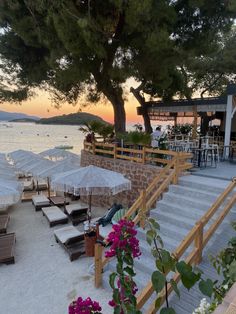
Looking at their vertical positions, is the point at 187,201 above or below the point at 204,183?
below

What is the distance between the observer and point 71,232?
7.20 metres

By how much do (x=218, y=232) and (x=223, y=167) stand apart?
4.13m

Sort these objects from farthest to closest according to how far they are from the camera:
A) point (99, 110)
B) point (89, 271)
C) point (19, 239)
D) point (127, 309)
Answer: point (99, 110) < point (19, 239) < point (89, 271) < point (127, 309)

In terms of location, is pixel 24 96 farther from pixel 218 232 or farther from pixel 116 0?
pixel 218 232

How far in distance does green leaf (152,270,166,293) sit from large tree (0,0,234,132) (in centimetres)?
770

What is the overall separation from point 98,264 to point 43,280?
1.46m

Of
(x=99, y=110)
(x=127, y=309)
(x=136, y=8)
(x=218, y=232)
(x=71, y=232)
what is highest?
(x=136, y=8)

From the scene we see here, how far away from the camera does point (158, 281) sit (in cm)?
208

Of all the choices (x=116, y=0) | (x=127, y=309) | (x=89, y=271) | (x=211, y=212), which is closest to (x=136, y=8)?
(x=116, y=0)

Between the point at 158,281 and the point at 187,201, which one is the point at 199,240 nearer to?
the point at 187,201

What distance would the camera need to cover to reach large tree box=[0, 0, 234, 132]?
8703 millimetres

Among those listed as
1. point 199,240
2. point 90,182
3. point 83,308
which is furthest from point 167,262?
point 90,182

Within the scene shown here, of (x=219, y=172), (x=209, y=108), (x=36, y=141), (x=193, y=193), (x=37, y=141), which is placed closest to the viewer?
(x=193, y=193)

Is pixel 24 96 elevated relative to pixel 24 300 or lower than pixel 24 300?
elevated
